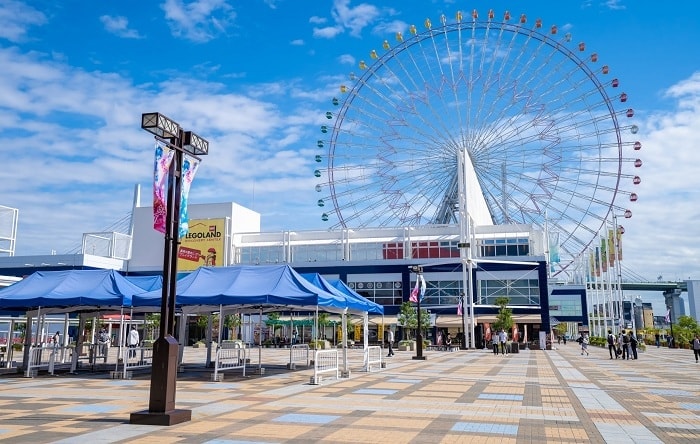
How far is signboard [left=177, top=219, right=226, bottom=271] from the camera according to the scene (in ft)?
213

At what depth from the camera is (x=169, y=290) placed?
10.6m

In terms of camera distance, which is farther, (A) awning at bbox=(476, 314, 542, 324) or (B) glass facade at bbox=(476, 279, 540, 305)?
(B) glass facade at bbox=(476, 279, 540, 305)

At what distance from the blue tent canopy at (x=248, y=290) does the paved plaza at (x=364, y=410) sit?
7.43ft

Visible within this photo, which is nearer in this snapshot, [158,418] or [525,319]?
[158,418]

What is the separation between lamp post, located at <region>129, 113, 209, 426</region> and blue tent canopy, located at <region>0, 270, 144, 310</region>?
8913 millimetres

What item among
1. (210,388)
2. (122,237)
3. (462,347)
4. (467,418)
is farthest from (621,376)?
(122,237)

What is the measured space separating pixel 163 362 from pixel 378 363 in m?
15.5

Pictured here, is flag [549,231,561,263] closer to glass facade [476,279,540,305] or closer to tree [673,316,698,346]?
glass facade [476,279,540,305]

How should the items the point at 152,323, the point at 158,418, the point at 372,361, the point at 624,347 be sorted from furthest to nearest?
the point at 152,323 → the point at 624,347 → the point at 372,361 → the point at 158,418

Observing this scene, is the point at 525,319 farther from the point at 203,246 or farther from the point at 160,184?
the point at 160,184

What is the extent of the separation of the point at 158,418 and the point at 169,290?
7.63 feet

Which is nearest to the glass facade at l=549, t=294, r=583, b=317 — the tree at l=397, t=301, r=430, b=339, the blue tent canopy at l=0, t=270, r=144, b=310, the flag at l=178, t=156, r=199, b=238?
the tree at l=397, t=301, r=430, b=339

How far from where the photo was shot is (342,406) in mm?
11383

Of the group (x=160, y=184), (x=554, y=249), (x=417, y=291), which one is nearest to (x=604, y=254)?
(x=554, y=249)
